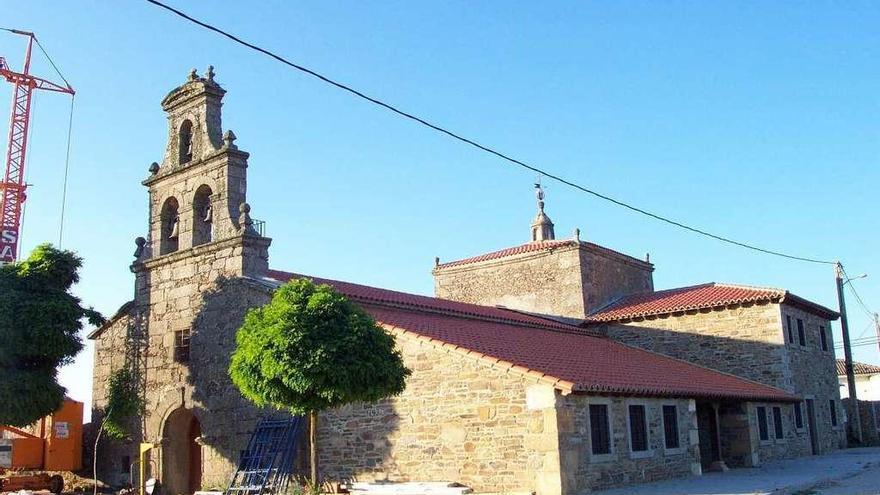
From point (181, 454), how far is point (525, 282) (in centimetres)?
1394

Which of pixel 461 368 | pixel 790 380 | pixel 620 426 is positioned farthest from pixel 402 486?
pixel 790 380

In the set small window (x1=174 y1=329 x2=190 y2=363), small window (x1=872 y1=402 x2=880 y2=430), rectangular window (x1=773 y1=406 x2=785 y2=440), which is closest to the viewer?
small window (x1=174 y1=329 x2=190 y2=363)

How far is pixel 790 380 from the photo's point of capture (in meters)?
24.1

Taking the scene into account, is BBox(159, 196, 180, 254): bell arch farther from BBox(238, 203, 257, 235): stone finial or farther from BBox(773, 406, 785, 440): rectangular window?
BBox(773, 406, 785, 440): rectangular window

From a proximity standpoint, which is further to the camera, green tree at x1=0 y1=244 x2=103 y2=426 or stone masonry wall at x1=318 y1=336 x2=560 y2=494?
green tree at x1=0 y1=244 x2=103 y2=426

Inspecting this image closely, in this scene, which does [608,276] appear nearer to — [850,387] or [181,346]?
[850,387]

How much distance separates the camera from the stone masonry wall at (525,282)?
28.0 m

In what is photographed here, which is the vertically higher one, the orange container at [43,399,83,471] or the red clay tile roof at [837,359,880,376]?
the red clay tile roof at [837,359,880,376]

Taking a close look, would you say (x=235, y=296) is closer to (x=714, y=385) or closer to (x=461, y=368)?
(x=461, y=368)

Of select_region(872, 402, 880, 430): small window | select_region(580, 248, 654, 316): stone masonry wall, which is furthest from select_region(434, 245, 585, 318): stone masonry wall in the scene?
select_region(872, 402, 880, 430): small window

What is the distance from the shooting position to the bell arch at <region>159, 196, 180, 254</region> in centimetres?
2016

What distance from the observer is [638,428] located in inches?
651

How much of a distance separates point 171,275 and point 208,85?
458cm

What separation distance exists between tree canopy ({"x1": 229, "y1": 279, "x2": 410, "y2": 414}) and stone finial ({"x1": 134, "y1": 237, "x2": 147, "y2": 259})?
7.51m
